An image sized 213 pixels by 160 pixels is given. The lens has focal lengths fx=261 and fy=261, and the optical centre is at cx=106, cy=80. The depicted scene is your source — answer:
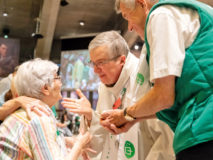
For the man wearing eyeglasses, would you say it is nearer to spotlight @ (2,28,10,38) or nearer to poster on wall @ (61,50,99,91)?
spotlight @ (2,28,10,38)

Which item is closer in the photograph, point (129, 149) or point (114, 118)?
point (114, 118)

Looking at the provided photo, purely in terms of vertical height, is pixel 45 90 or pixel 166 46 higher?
pixel 166 46

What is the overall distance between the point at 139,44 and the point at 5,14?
145 inches

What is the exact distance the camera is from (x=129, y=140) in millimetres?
1746

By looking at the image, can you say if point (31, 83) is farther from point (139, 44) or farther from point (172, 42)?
point (139, 44)

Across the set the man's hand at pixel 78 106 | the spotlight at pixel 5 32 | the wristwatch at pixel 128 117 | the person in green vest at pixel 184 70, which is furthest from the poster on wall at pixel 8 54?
the person in green vest at pixel 184 70

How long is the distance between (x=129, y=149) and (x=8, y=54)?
5.46 metres

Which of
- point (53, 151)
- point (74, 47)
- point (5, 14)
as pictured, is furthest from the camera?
point (74, 47)

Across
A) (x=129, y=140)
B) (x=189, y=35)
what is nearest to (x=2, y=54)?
(x=129, y=140)

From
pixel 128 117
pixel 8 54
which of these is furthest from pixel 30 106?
pixel 8 54

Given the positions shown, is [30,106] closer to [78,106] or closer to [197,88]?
[78,106]

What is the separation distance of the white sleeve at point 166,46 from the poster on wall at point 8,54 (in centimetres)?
575

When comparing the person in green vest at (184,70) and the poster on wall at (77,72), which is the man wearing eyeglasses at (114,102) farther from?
the poster on wall at (77,72)

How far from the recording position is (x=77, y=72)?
814cm
